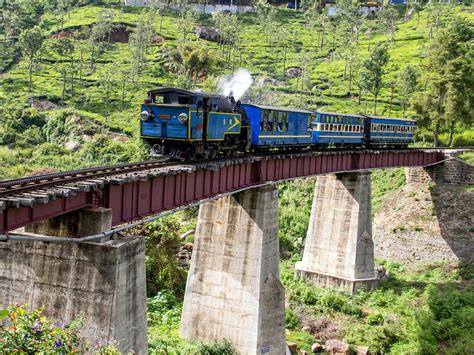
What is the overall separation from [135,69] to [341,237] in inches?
2465

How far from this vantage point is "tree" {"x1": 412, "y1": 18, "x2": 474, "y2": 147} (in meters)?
58.6

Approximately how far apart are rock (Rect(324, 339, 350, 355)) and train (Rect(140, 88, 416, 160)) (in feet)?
40.1

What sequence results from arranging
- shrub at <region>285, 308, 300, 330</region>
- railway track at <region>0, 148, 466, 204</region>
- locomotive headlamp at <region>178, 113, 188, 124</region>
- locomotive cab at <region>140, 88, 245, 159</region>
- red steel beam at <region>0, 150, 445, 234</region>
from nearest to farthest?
railway track at <region>0, 148, 466, 204</region>, red steel beam at <region>0, 150, 445, 234</region>, locomotive headlamp at <region>178, 113, 188, 124</region>, locomotive cab at <region>140, 88, 245, 159</region>, shrub at <region>285, 308, 300, 330</region>

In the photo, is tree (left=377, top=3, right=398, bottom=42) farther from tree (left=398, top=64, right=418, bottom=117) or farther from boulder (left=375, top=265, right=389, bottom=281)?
boulder (left=375, top=265, right=389, bottom=281)

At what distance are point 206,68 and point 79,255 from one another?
81.2 meters

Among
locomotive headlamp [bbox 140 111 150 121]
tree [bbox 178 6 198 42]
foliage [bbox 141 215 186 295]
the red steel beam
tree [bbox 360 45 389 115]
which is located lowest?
foliage [bbox 141 215 186 295]

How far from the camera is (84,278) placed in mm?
16625

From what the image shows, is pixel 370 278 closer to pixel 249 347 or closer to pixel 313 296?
pixel 313 296

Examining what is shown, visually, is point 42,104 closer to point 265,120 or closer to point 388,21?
point 265,120

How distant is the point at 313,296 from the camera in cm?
4050

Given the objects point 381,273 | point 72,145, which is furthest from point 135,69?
point 381,273

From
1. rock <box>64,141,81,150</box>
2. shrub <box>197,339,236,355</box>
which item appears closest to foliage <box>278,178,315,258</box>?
shrub <box>197,339,236,355</box>

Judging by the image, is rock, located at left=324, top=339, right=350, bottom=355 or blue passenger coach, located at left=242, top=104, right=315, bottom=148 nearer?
blue passenger coach, located at left=242, top=104, right=315, bottom=148

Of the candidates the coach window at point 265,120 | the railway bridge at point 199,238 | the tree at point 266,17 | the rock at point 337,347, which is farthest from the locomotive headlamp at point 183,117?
the tree at point 266,17
